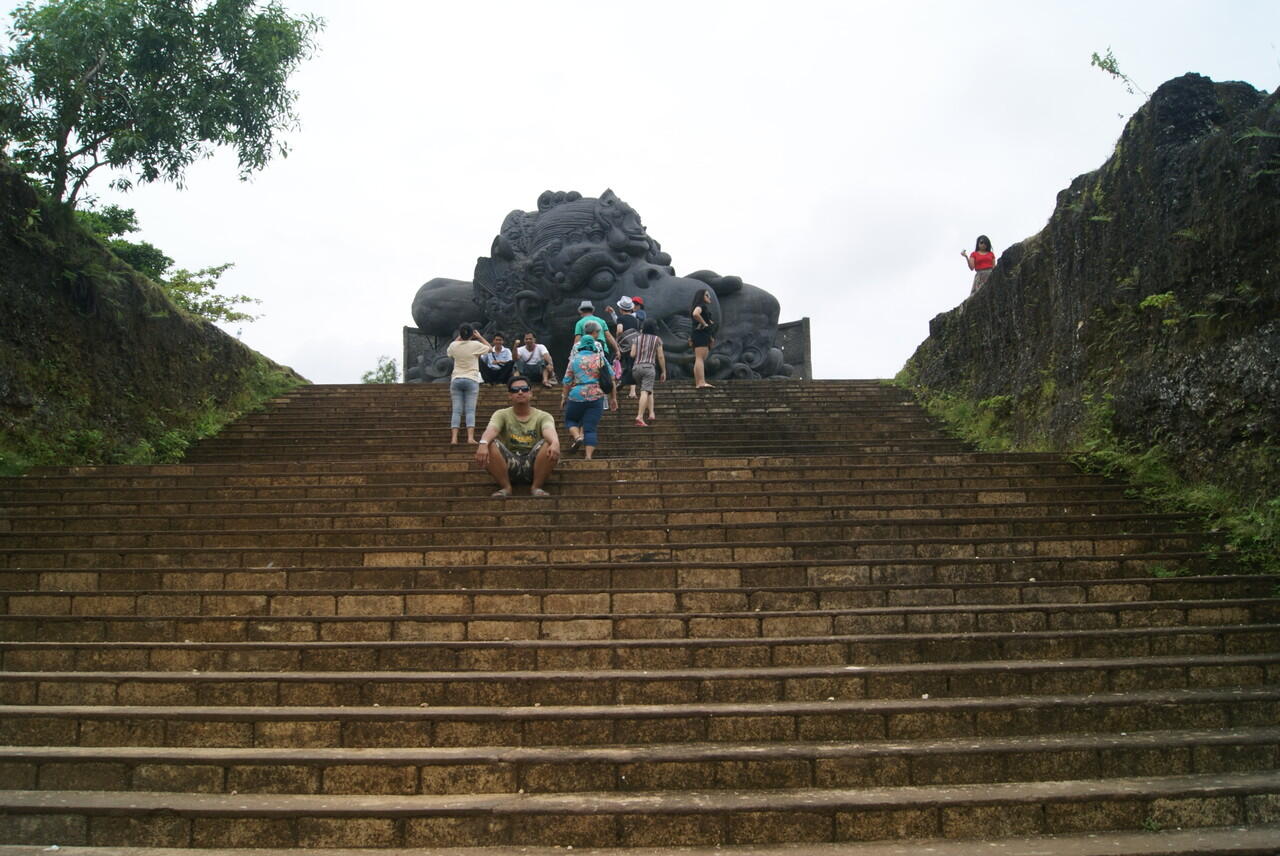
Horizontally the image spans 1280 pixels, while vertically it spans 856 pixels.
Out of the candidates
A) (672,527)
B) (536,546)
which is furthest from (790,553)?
(536,546)

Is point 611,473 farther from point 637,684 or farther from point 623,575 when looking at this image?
point 637,684

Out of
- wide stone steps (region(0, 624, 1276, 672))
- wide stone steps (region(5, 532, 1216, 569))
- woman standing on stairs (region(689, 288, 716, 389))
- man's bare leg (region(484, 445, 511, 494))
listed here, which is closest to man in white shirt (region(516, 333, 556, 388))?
woman standing on stairs (region(689, 288, 716, 389))

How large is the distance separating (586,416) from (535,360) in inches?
211

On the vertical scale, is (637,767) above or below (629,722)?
below

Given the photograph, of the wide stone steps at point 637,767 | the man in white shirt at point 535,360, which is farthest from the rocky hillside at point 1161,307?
the man in white shirt at point 535,360

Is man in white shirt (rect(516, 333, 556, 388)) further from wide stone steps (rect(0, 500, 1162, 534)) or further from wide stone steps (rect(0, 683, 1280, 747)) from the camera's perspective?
wide stone steps (rect(0, 683, 1280, 747))

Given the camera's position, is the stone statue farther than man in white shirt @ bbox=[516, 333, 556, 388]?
Yes

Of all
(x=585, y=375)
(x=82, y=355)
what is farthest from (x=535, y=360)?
(x=82, y=355)

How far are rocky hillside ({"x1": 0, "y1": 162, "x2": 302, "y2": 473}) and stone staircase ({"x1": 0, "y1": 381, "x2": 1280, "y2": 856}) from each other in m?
1.82

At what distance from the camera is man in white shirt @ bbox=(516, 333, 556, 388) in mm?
15141

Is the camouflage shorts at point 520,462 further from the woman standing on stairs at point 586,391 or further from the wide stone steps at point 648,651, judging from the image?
the wide stone steps at point 648,651

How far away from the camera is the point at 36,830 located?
4.82 metres

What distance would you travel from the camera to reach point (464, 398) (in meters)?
11.5

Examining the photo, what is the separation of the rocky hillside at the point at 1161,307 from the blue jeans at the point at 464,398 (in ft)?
17.5
